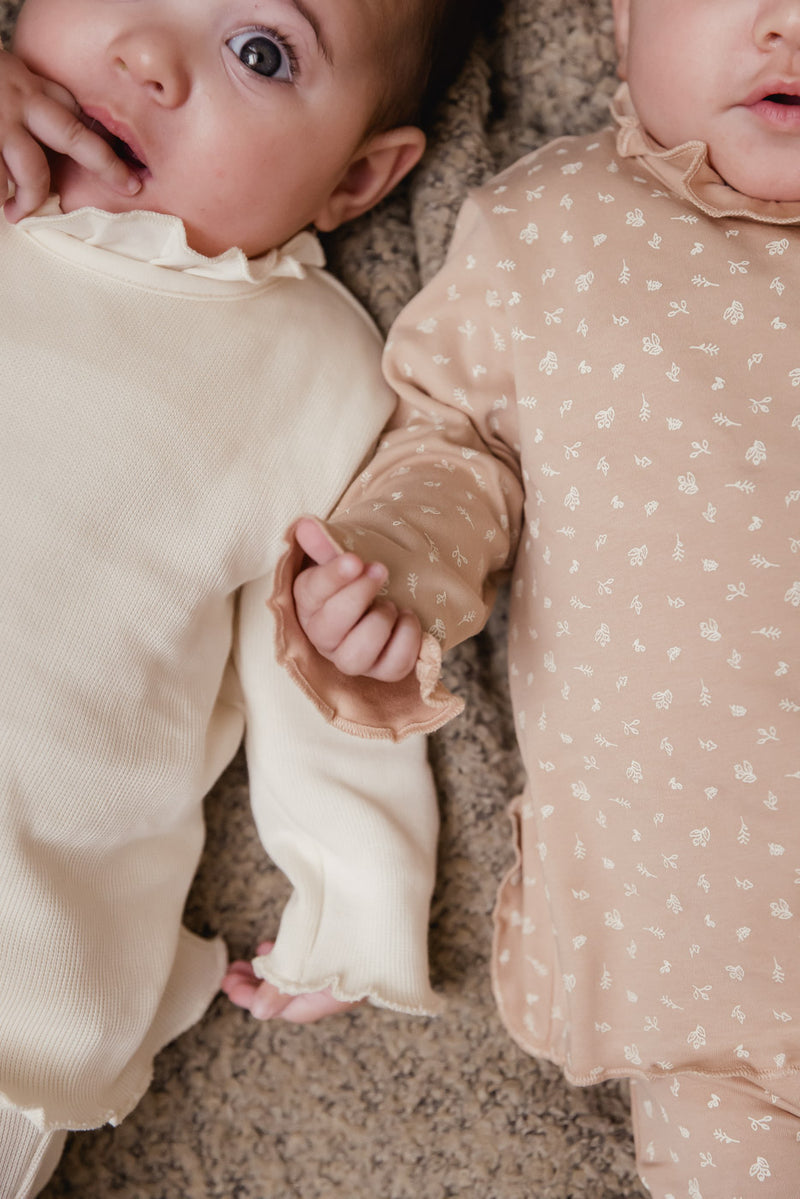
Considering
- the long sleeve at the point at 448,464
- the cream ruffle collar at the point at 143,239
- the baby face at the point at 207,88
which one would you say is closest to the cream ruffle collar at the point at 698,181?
the long sleeve at the point at 448,464

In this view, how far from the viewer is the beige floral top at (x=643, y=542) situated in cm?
101

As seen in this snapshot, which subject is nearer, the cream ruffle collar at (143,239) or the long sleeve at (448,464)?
the long sleeve at (448,464)

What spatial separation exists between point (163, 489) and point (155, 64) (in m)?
A: 0.40

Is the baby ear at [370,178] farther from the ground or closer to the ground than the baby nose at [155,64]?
closer to the ground

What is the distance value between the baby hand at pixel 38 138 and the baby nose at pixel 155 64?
0.23 feet

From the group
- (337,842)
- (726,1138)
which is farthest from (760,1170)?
(337,842)

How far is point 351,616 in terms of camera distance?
792 mm

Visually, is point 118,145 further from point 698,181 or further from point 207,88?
point 698,181

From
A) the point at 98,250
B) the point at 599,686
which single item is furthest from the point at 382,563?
the point at 98,250

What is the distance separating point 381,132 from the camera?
118 centimetres

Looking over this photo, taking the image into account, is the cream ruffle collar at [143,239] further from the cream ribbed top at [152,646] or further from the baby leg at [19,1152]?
the baby leg at [19,1152]

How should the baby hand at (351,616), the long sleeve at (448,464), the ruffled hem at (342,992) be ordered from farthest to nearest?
the ruffled hem at (342,992) < the long sleeve at (448,464) < the baby hand at (351,616)

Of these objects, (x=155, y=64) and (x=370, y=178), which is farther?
(x=370, y=178)

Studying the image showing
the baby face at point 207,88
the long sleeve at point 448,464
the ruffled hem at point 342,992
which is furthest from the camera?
the ruffled hem at point 342,992
